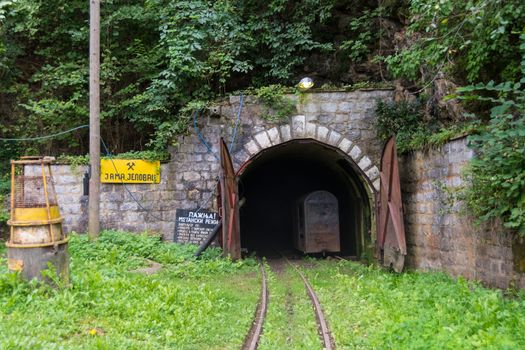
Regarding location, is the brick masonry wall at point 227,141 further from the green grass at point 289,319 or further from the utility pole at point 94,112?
the green grass at point 289,319

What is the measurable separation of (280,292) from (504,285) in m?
3.49

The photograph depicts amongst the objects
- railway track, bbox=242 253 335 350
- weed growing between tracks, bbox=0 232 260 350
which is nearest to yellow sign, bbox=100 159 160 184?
weed growing between tracks, bbox=0 232 260 350

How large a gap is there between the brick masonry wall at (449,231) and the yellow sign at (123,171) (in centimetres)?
560

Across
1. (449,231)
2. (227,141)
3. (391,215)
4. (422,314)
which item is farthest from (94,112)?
(422,314)

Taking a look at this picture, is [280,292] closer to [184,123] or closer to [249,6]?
[184,123]

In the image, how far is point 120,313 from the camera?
224 inches

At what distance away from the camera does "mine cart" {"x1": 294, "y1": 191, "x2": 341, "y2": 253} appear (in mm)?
13203

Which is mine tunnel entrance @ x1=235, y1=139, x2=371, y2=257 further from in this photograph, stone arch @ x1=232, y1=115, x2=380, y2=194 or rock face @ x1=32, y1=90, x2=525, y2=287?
rock face @ x1=32, y1=90, x2=525, y2=287

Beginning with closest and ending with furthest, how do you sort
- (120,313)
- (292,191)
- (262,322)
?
(120,313), (262,322), (292,191)

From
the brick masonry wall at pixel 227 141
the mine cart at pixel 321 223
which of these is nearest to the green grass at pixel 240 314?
the brick masonry wall at pixel 227 141

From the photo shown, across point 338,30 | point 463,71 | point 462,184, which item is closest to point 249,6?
point 338,30

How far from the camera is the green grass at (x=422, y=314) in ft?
14.8

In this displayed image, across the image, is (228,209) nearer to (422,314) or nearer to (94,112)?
(94,112)

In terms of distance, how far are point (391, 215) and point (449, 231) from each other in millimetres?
1463
